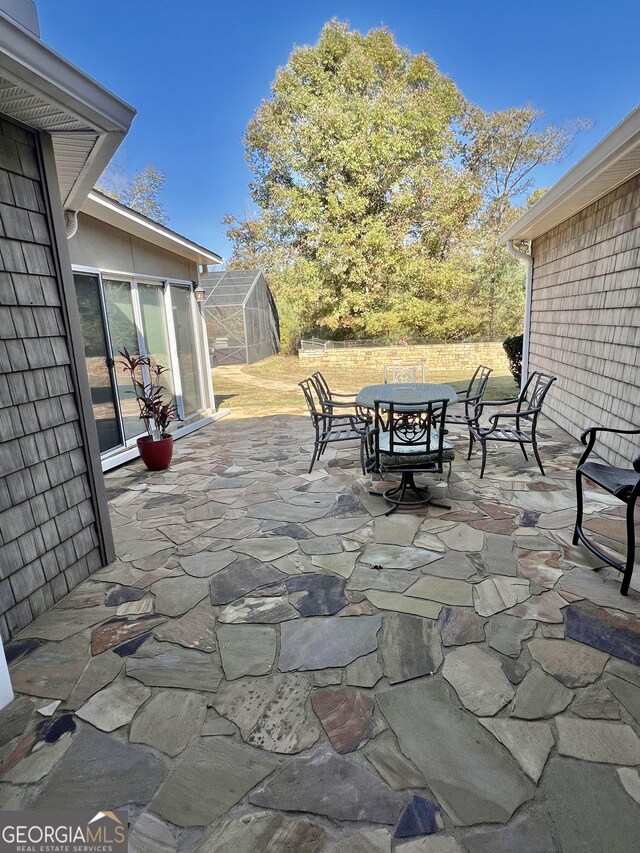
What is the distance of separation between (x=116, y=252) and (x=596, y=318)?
508 cm

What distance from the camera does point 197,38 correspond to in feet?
49.0

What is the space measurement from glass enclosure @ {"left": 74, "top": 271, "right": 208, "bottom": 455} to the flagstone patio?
2350 millimetres

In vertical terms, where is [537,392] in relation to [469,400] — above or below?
above

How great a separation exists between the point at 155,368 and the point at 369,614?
183 inches

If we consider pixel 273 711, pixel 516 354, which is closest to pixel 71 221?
pixel 273 711

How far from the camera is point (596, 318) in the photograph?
15.2 feet

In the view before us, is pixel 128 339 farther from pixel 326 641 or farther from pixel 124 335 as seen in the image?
pixel 326 641

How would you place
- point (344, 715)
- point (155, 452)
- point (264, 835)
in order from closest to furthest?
point (264, 835)
point (344, 715)
point (155, 452)

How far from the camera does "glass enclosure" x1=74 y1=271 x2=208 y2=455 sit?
15.6 feet

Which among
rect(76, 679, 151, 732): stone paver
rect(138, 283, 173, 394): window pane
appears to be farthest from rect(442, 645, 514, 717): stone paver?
rect(138, 283, 173, 394): window pane

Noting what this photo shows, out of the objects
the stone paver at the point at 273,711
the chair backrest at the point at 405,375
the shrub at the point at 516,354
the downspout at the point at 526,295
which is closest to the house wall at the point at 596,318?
the downspout at the point at 526,295

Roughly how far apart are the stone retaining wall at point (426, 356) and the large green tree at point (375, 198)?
4.04 ft

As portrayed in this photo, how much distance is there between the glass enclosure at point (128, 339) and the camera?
188 inches

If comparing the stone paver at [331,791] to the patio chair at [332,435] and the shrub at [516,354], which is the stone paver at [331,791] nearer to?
the patio chair at [332,435]
